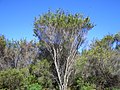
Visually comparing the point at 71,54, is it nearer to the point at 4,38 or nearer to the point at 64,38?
the point at 64,38

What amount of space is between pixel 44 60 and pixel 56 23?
474cm

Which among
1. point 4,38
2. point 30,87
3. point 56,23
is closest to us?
point 30,87

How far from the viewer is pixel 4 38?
32.8 m

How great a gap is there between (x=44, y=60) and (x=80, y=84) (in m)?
5.06

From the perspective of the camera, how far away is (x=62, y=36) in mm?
28188

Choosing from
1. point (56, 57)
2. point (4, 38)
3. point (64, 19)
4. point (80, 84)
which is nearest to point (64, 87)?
point (80, 84)

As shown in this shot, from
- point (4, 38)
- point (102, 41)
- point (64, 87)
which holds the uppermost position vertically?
point (4, 38)

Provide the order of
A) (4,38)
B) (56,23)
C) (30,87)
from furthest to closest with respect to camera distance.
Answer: (4,38) → (56,23) → (30,87)

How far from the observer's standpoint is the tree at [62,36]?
90.1 ft

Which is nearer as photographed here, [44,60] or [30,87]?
[30,87]

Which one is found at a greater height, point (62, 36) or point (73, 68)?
point (62, 36)

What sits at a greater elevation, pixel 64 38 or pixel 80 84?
pixel 64 38

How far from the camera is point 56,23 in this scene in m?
27.3

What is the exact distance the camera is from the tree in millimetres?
27453
